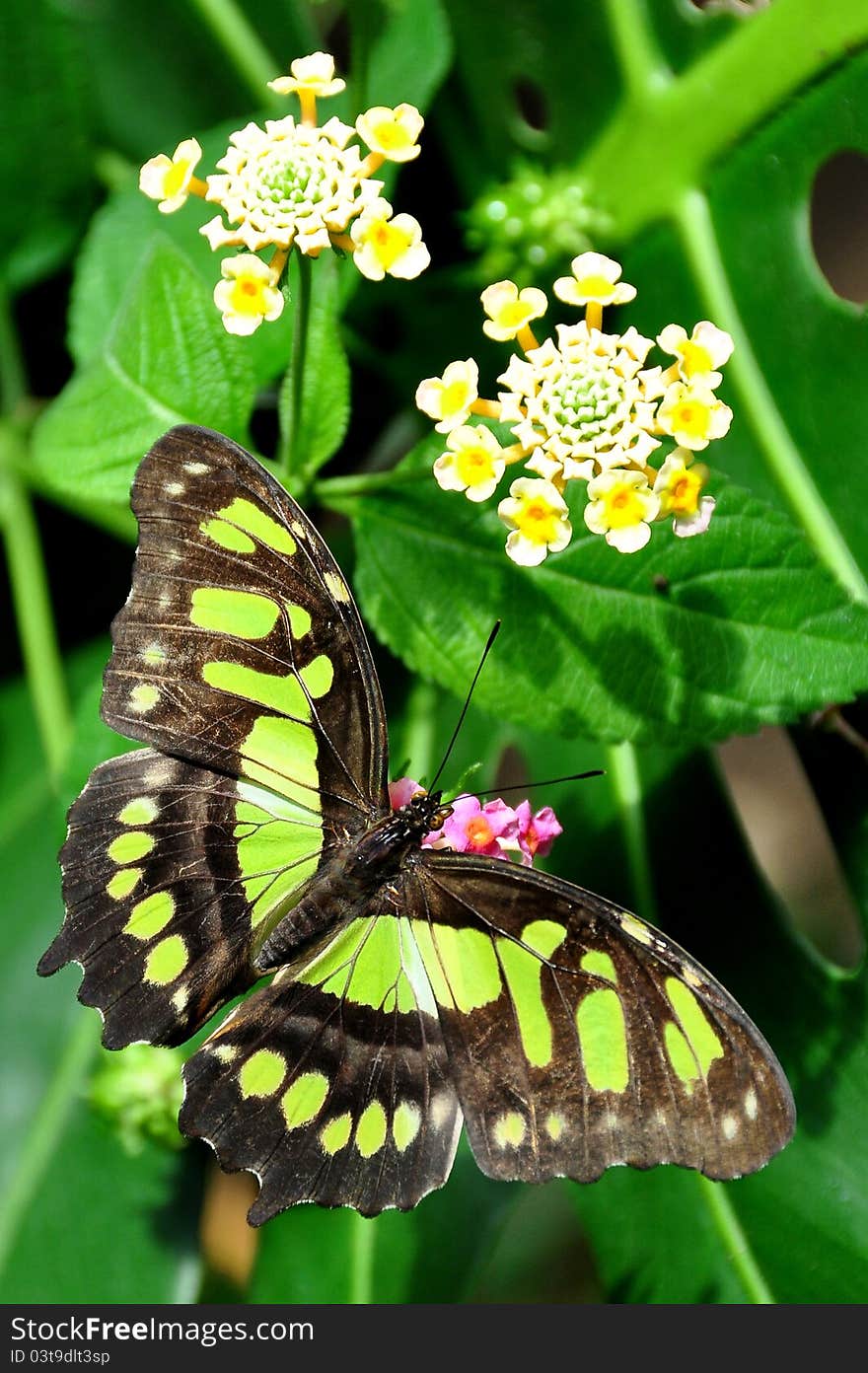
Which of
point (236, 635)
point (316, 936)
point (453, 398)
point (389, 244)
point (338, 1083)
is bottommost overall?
point (338, 1083)

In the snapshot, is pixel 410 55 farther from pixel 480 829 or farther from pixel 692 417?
pixel 480 829

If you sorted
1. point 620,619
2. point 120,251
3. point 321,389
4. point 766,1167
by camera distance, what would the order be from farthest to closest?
1. point 120,251
2. point 766,1167
3. point 321,389
4. point 620,619

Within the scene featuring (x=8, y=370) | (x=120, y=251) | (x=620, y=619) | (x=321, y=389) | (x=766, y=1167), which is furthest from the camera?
(x=8, y=370)

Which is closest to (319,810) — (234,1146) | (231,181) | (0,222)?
(234,1146)

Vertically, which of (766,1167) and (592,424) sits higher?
(592,424)

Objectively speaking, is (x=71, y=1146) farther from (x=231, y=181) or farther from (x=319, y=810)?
(x=231, y=181)

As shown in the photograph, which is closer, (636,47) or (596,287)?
(596,287)

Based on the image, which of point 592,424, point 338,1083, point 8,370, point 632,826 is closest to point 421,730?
point 632,826
